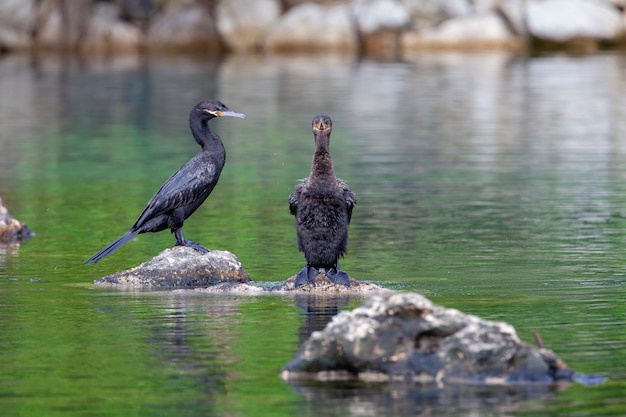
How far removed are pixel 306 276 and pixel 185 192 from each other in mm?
1414

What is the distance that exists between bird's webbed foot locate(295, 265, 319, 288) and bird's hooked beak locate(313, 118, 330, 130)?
1.16 meters

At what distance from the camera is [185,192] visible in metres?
12.9

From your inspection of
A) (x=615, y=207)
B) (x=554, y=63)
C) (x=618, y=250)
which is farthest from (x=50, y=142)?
(x=554, y=63)

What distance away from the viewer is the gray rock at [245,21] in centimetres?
5888

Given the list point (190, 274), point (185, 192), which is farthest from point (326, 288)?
point (185, 192)

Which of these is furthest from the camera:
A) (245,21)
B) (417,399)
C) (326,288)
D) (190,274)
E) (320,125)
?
(245,21)

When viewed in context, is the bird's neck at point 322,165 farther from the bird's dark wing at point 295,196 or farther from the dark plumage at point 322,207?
the bird's dark wing at point 295,196

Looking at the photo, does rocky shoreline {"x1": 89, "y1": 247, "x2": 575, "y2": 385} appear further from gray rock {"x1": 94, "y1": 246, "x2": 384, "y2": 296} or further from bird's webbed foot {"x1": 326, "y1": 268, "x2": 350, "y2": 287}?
gray rock {"x1": 94, "y1": 246, "x2": 384, "y2": 296}

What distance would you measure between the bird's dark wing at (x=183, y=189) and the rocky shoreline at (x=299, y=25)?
147 feet

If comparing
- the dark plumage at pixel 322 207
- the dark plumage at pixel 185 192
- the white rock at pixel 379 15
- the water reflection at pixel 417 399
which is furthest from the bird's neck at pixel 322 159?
the white rock at pixel 379 15

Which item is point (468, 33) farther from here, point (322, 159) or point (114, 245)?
point (322, 159)

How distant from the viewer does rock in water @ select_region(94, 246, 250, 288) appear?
1256cm

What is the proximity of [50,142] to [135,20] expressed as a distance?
33095 mm

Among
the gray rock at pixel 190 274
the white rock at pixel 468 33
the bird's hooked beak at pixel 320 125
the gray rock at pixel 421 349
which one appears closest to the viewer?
the gray rock at pixel 421 349
